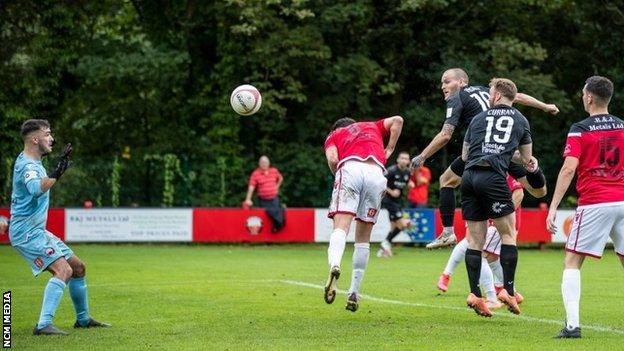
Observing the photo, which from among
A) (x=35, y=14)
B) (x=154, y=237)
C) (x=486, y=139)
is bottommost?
(x=154, y=237)

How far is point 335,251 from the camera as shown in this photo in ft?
38.4

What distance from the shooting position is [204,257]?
23719 mm

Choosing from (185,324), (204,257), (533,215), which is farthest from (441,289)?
(533,215)

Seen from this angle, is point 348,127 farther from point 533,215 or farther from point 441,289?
point 533,215

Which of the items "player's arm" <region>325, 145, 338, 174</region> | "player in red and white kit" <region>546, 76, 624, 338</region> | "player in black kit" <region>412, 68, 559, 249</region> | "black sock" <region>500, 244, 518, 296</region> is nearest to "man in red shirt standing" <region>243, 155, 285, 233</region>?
"player in black kit" <region>412, 68, 559, 249</region>

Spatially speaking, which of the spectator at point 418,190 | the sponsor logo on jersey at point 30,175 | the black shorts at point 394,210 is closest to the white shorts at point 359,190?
the sponsor logo on jersey at point 30,175

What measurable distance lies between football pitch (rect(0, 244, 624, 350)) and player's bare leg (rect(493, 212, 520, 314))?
0.75 ft

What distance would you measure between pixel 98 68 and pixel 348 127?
877 inches

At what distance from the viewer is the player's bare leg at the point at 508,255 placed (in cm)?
1152

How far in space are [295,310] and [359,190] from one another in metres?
1.68

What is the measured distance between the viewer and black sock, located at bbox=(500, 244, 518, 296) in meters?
11.8

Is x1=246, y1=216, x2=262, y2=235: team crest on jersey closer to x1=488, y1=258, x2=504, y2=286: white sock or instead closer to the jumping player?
x1=488, y1=258, x2=504, y2=286: white sock

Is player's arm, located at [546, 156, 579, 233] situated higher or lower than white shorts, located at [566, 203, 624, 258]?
higher

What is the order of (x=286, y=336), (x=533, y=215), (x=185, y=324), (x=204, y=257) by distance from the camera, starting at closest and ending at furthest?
(x=286, y=336)
(x=185, y=324)
(x=204, y=257)
(x=533, y=215)
